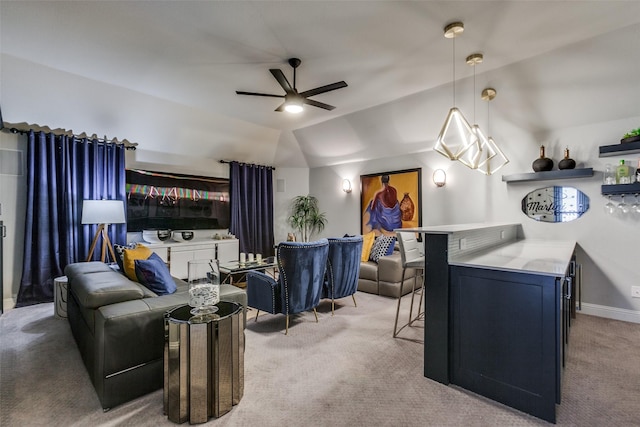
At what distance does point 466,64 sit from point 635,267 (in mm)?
2941

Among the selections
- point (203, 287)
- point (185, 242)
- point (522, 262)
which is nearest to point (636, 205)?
point (522, 262)

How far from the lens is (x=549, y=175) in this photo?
3748mm

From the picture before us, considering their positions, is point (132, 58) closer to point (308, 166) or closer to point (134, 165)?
point (134, 165)

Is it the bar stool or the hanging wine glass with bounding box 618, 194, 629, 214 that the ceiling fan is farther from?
the hanging wine glass with bounding box 618, 194, 629, 214

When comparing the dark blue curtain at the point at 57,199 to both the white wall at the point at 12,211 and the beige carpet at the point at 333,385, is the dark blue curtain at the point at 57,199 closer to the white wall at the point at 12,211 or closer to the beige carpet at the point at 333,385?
the white wall at the point at 12,211

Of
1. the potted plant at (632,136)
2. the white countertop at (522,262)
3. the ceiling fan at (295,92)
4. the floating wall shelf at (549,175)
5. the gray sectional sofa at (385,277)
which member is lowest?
the gray sectional sofa at (385,277)

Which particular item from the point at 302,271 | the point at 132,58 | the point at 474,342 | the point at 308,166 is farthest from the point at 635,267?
the point at 132,58

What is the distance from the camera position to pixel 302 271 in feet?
10.1

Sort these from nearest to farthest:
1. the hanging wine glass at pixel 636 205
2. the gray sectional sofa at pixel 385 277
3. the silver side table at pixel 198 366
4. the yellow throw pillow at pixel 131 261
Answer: the silver side table at pixel 198 366
the yellow throw pillow at pixel 131 261
the hanging wine glass at pixel 636 205
the gray sectional sofa at pixel 385 277

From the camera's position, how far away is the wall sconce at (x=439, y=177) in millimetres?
4950

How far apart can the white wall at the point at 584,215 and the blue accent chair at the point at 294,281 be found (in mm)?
2707

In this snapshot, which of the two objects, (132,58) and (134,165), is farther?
(134,165)

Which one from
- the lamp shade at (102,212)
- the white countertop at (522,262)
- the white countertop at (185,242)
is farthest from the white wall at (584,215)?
the lamp shade at (102,212)

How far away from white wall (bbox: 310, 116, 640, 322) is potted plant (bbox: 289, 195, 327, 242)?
229 centimetres
